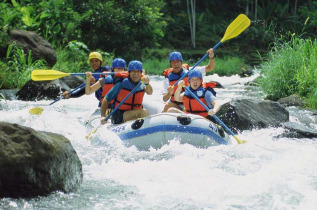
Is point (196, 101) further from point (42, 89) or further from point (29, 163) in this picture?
point (42, 89)

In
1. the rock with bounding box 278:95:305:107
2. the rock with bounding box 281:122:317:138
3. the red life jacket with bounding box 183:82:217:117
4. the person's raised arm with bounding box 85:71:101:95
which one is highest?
the person's raised arm with bounding box 85:71:101:95

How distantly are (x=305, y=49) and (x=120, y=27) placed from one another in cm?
794

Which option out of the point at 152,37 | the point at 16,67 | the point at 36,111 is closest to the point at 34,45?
the point at 16,67

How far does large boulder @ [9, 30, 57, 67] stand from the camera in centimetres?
1125

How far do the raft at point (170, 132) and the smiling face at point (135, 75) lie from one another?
693 mm

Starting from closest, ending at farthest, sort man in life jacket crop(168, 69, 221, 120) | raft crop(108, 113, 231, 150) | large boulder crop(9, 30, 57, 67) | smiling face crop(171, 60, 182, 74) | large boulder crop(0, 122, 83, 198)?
large boulder crop(0, 122, 83, 198), raft crop(108, 113, 231, 150), man in life jacket crop(168, 69, 221, 120), smiling face crop(171, 60, 182, 74), large boulder crop(9, 30, 57, 67)

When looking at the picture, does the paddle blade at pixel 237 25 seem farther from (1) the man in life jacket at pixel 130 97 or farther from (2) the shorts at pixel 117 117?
(2) the shorts at pixel 117 117

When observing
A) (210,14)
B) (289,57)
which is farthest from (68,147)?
(210,14)

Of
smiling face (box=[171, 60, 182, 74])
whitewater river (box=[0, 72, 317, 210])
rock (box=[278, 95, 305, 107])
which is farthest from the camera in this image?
rock (box=[278, 95, 305, 107])

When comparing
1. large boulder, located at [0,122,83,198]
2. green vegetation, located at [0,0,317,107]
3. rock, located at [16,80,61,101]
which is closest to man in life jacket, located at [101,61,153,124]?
large boulder, located at [0,122,83,198]

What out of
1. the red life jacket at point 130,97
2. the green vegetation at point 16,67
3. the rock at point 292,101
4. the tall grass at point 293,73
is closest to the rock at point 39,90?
the green vegetation at point 16,67

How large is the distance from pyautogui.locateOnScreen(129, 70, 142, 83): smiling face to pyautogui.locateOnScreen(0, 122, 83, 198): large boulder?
7.80 ft

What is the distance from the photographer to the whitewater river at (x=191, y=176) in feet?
12.2

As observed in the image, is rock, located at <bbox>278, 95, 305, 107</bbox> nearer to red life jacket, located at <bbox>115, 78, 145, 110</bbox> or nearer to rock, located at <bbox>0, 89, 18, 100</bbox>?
red life jacket, located at <bbox>115, 78, 145, 110</bbox>
